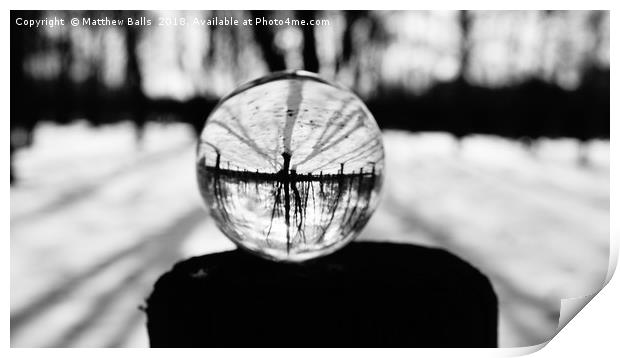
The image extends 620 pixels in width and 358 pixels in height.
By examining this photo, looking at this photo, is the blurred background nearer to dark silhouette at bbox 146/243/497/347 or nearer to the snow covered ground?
the snow covered ground

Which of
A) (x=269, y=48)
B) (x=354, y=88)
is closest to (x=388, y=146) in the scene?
(x=354, y=88)

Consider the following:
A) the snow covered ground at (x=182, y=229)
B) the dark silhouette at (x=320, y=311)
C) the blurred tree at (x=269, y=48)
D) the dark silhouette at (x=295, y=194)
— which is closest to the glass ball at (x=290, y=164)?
the dark silhouette at (x=295, y=194)

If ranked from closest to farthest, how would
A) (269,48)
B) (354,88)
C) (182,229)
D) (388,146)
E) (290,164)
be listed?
(290,164), (269,48), (182,229), (354,88), (388,146)

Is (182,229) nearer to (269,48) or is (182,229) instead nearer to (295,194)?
(269,48)

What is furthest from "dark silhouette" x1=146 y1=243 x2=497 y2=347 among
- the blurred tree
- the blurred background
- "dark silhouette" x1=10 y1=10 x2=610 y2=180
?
the blurred tree

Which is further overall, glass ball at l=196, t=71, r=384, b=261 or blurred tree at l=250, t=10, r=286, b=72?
blurred tree at l=250, t=10, r=286, b=72
